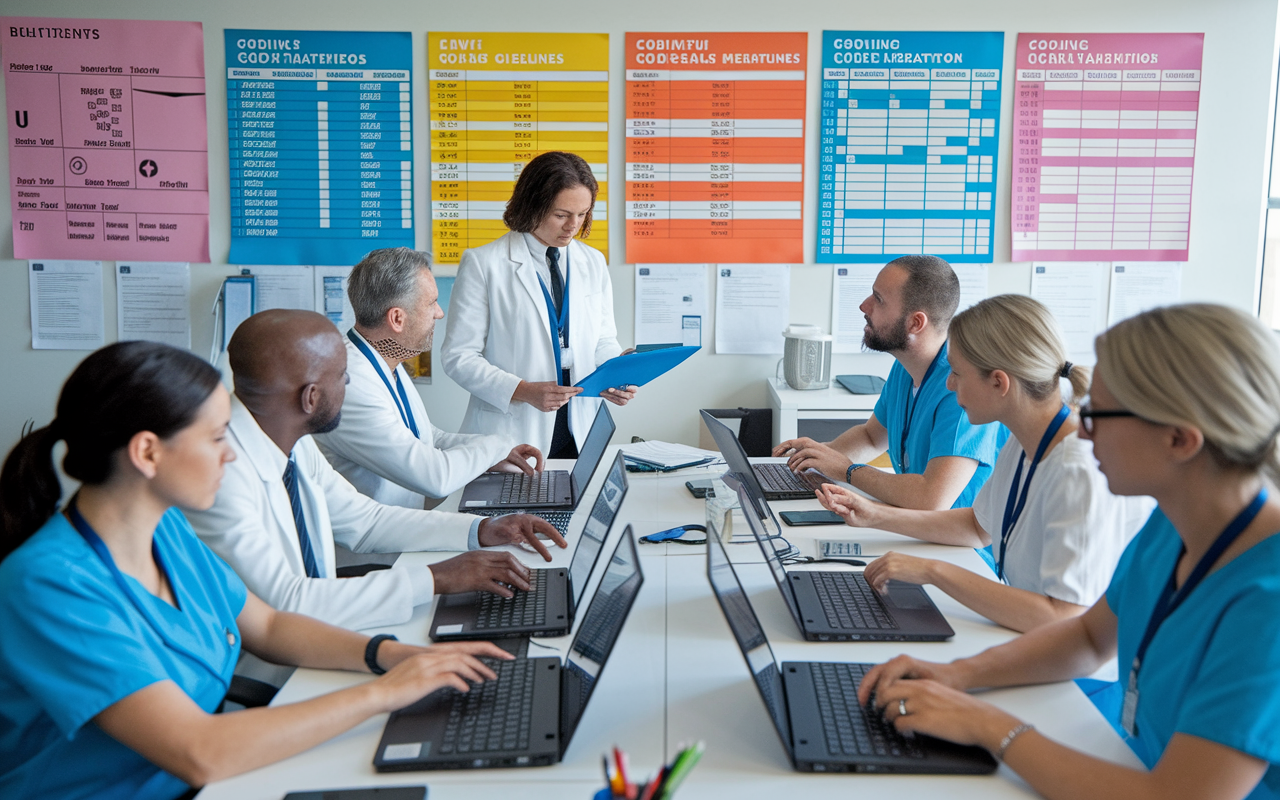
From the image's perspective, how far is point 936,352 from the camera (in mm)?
2568

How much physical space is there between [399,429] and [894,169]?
237 cm

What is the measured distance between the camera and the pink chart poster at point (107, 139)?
371cm

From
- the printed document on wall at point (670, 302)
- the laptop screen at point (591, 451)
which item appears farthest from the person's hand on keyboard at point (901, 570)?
the printed document on wall at point (670, 302)

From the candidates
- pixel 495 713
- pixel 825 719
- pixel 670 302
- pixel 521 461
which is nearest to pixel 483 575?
pixel 495 713

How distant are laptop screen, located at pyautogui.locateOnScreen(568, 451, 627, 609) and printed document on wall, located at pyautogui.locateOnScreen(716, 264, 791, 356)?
1.90m

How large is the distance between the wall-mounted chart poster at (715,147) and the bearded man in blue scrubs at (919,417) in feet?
4.17

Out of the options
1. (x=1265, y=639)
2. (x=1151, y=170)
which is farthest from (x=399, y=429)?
(x=1151, y=170)

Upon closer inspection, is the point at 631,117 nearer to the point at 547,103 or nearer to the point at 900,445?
the point at 547,103

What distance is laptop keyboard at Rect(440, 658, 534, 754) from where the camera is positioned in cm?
124

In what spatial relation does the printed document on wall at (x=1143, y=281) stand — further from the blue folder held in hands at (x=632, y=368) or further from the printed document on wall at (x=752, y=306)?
the blue folder held in hands at (x=632, y=368)

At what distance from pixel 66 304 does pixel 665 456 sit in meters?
2.63

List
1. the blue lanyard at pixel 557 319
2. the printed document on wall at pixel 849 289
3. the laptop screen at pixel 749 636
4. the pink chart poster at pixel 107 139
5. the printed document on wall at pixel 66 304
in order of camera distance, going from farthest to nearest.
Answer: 1. the printed document on wall at pixel 849 289
2. the printed document on wall at pixel 66 304
3. the pink chart poster at pixel 107 139
4. the blue lanyard at pixel 557 319
5. the laptop screen at pixel 749 636

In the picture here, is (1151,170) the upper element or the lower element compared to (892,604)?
upper

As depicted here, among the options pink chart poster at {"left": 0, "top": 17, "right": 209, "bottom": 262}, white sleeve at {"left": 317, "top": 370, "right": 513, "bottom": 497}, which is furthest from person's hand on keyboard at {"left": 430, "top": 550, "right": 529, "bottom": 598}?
pink chart poster at {"left": 0, "top": 17, "right": 209, "bottom": 262}
